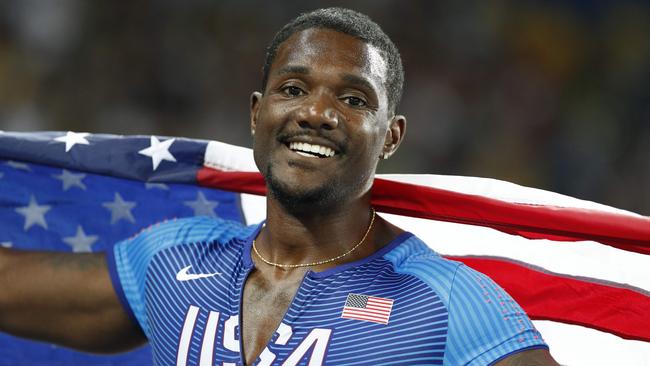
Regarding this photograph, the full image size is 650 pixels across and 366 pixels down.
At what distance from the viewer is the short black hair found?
3000mm

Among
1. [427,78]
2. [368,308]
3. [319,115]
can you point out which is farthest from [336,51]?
[427,78]

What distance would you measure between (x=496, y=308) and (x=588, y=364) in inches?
31.4

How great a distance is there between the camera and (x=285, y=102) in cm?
294

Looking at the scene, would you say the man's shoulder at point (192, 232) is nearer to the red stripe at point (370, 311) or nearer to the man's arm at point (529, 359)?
the red stripe at point (370, 311)

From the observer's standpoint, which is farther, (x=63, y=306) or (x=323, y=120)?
(x=63, y=306)

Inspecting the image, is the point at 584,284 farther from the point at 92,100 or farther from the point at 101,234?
the point at 92,100

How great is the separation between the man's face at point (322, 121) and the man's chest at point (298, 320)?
11.9 inches

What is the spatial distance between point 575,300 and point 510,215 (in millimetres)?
361

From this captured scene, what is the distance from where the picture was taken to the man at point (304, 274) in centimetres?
265

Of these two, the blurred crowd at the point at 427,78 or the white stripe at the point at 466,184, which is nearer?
the white stripe at the point at 466,184

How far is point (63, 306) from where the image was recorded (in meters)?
3.20

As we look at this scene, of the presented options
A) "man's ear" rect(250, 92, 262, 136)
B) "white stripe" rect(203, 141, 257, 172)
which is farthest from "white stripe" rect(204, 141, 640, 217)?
"man's ear" rect(250, 92, 262, 136)

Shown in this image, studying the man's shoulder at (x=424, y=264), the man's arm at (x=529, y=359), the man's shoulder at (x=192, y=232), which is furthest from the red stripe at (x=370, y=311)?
the man's shoulder at (x=192, y=232)

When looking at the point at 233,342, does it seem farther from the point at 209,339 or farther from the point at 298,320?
the point at 298,320
